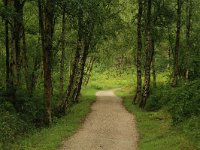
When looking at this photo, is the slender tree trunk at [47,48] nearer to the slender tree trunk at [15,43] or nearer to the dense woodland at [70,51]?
the dense woodland at [70,51]

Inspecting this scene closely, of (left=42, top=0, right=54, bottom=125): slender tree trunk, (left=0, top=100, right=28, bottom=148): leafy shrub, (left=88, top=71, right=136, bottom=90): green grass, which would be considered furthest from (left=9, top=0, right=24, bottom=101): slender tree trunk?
(left=88, top=71, right=136, bottom=90): green grass

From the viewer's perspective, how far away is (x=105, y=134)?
20.6 m

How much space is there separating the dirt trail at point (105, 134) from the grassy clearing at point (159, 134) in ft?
1.46

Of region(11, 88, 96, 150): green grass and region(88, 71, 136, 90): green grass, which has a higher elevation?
region(11, 88, 96, 150): green grass

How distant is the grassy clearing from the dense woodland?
78 centimetres

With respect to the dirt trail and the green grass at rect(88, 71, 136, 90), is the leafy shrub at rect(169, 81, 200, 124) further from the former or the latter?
the green grass at rect(88, 71, 136, 90)

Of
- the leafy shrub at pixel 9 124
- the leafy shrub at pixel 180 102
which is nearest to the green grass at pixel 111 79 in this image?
the leafy shrub at pixel 180 102

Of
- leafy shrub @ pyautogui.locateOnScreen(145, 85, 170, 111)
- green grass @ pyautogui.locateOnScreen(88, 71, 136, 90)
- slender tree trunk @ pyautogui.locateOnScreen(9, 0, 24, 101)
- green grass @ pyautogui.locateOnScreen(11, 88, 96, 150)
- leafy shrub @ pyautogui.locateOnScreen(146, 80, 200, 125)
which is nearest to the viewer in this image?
green grass @ pyautogui.locateOnScreen(11, 88, 96, 150)

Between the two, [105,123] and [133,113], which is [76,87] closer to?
[133,113]

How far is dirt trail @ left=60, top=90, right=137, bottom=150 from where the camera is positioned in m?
17.4

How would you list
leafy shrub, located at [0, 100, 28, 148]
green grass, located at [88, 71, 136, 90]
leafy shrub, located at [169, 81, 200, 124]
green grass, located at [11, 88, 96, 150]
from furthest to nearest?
green grass, located at [88, 71, 136, 90] < leafy shrub, located at [169, 81, 200, 124] < leafy shrub, located at [0, 100, 28, 148] < green grass, located at [11, 88, 96, 150]

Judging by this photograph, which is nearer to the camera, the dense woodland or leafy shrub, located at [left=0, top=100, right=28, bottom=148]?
leafy shrub, located at [left=0, top=100, right=28, bottom=148]

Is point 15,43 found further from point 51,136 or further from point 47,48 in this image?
point 51,136

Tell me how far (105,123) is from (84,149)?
8.18 m
